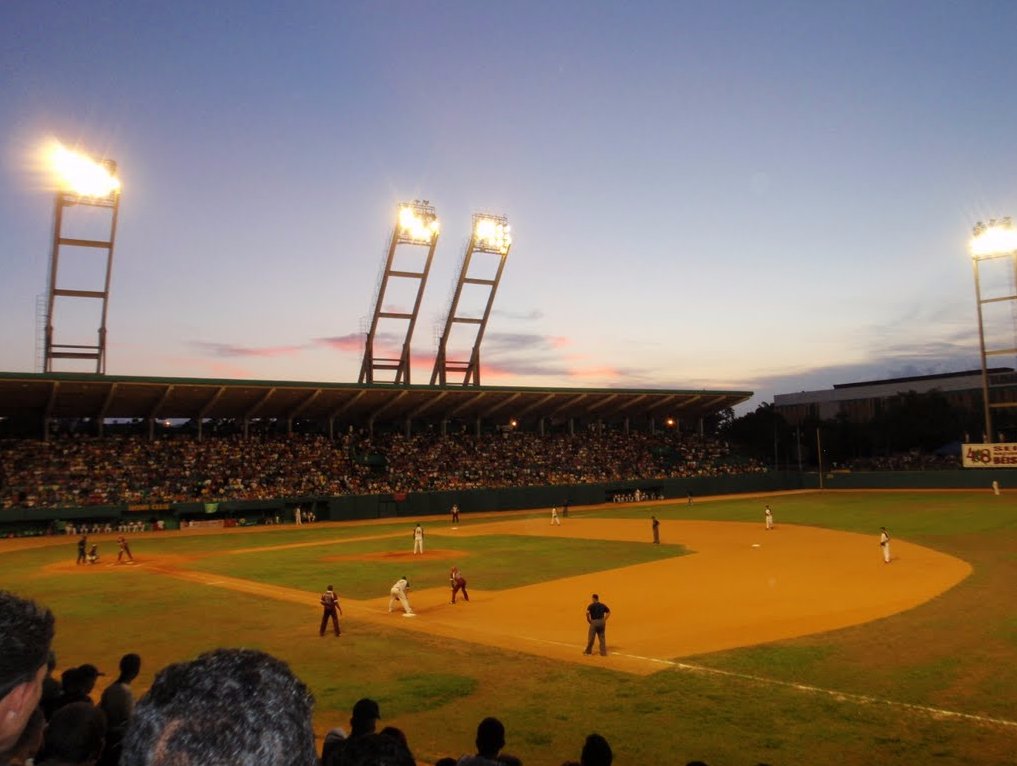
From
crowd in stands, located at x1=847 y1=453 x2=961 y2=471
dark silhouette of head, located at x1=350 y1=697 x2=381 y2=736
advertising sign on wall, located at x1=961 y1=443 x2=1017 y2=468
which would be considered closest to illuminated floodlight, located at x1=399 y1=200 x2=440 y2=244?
advertising sign on wall, located at x1=961 y1=443 x2=1017 y2=468

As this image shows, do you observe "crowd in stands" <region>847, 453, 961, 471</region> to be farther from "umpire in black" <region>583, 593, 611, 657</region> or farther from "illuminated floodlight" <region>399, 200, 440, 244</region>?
"umpire in black" <region>583, 593, 611, 657</region>

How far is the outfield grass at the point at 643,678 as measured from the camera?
10.7m

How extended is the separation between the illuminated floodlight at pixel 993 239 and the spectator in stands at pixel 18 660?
7287 centimetres

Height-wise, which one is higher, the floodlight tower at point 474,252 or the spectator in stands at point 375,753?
the floodlight tower at point 474,252

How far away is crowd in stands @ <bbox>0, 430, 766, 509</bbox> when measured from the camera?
51.1 meters

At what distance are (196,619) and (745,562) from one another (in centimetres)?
2057

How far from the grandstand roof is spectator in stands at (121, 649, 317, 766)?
5493cm

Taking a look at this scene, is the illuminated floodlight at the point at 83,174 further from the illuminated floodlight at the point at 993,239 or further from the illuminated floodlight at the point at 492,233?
the illuminated floodlight at the point at 993,239

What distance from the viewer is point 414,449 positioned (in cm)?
6838

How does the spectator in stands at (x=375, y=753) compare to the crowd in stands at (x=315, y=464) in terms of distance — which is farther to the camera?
the crowd in stands at (x=315, y=464)

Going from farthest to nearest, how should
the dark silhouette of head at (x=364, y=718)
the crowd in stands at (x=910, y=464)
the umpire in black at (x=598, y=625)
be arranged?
the crowd in stands at (x=910, y=464) < the umpire in black at (x=598, y=625) < the dark silhouette of head at (x=364, y=718)

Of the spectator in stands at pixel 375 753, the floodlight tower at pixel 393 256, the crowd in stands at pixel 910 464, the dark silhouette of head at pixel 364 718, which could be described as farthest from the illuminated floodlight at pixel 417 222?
the spectator in stands at pixel 375 753

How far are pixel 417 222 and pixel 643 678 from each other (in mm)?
54680

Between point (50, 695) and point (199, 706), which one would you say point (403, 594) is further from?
point (199, 706)
